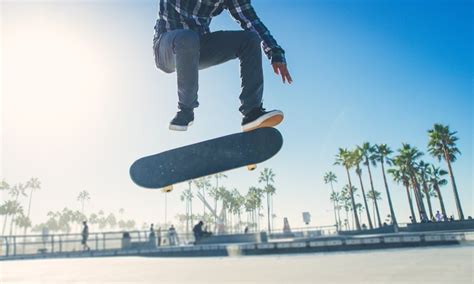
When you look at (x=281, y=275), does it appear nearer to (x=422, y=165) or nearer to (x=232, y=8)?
(x=232, y=8)

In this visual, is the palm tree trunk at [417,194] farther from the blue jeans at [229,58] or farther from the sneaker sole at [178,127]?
the sneaker sole at [178,127]

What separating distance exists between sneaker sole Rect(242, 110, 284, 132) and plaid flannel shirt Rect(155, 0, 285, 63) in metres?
0.64


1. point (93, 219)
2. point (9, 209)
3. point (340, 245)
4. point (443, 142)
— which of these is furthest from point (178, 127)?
point (93, 219)

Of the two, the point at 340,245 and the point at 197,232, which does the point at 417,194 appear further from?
the point at 340,245

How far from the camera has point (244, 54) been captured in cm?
345

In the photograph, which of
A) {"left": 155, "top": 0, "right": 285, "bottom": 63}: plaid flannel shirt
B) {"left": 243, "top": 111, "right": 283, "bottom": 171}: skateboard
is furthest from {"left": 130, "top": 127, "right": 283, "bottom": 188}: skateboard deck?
{"left": 155, "top": 0, "right": 285, "bottom": 63}: plaid flannel shirt

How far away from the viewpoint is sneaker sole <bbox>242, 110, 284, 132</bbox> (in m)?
3.26

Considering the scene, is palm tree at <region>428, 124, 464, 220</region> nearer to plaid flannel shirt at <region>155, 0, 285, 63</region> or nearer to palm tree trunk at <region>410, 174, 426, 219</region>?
palm tree trunk at <region>410, 174, 426, 219</region>

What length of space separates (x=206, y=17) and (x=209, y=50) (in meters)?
0.37

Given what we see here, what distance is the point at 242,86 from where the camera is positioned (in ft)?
11.4

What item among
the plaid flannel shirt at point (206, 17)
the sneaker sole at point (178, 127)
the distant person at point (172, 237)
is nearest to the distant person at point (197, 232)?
the distant person at point (172, 237)

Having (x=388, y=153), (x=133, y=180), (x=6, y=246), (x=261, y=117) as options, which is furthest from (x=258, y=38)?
(x=388, y=153)

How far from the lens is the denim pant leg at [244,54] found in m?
3.40

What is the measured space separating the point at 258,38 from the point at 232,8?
0.46 metres
